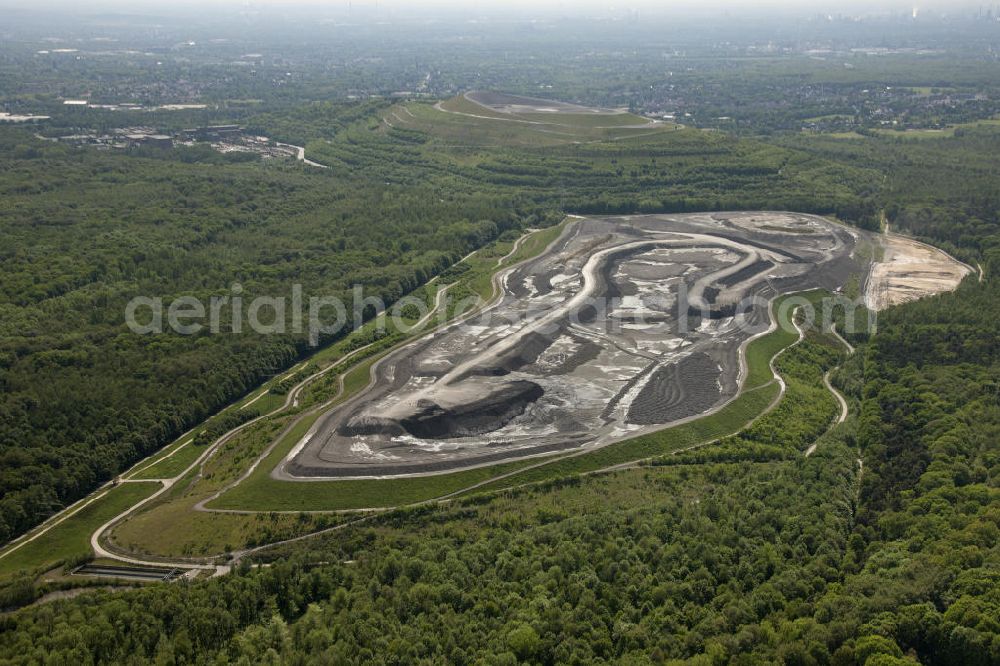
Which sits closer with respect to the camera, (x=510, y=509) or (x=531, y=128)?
(x=510, y=509)

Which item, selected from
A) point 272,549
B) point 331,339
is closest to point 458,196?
point 331,339

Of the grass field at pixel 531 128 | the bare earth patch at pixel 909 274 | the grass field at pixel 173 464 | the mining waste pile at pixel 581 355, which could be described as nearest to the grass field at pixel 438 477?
the mining waste pile at pixel 581 355

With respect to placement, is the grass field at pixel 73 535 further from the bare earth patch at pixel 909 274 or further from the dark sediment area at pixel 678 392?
the bare earth patch at pixel 909 274

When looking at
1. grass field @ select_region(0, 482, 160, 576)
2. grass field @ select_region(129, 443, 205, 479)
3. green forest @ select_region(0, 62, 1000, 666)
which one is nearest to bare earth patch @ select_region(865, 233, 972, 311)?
green forest @ select_region(0, 62, 1000, 666)

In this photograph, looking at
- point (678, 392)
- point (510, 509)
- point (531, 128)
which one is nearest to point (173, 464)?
point (510, 509)

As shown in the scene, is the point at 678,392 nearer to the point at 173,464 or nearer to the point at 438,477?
the point at 438,477

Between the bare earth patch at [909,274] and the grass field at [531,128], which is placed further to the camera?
the grass field at [531,128]
